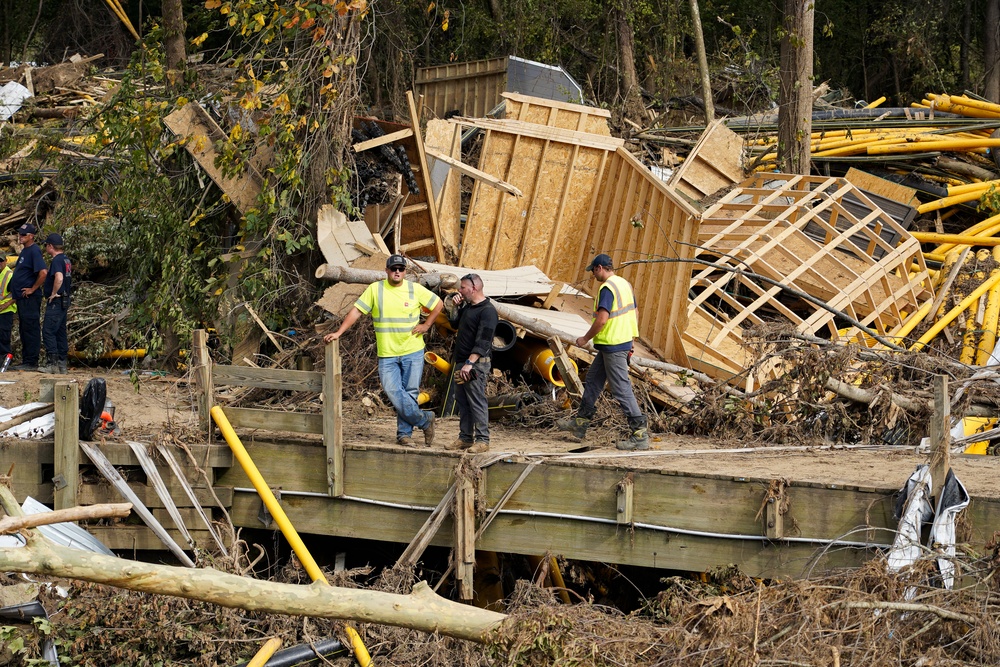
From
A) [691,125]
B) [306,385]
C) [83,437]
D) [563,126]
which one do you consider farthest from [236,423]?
[691,125]

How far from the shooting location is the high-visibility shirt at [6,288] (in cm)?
1262

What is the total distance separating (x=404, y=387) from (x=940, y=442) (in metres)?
4.11

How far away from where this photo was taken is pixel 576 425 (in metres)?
9.42

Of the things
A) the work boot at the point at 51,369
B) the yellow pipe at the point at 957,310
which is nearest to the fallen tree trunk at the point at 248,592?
the work boot at the point at 51,369

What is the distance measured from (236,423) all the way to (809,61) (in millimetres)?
10210

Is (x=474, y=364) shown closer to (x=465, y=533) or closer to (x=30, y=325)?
(x=465, y=533)

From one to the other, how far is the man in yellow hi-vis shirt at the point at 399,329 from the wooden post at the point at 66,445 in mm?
2081

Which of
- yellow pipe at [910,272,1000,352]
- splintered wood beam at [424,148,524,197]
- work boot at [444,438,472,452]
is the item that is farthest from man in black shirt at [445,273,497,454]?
yellow pipe at [910,272,1000,352]

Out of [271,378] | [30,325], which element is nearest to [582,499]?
[271,378]

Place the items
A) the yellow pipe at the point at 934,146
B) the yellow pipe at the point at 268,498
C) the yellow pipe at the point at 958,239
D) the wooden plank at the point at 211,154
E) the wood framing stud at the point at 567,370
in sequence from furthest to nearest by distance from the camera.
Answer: the yellow pipe at the point at 934,146 < the yellow pipe at the point at 958,239 < the wooden plank at the point at 211,154 < the wood framing stud at the point at 567,370 < the yellow pipe at the point at 268,498

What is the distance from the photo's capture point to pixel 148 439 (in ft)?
29.0

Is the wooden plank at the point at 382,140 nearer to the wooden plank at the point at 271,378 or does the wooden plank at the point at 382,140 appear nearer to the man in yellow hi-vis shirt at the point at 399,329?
the man in yellow hi-vis shirt at the point at 399,329

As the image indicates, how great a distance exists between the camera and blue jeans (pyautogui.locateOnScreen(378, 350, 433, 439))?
873cm

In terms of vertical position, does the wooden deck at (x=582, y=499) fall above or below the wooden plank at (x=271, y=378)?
below
